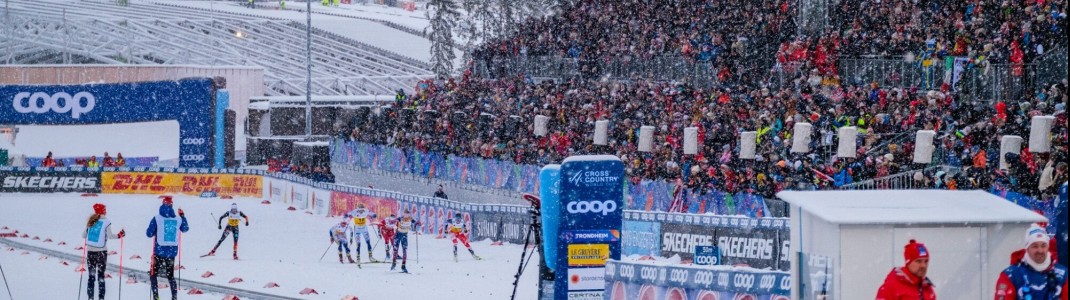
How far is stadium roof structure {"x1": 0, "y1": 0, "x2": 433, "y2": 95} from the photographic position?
236 feet

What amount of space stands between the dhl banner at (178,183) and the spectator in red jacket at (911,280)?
37.0 meters

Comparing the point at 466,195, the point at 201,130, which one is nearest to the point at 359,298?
the point at 466,195

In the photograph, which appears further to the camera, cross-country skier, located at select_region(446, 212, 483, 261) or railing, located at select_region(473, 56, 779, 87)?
railing, located at select_region(473, 56, 779, 87)

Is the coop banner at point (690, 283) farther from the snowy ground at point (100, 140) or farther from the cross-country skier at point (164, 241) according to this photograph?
the snowy ground at point (100, 140)

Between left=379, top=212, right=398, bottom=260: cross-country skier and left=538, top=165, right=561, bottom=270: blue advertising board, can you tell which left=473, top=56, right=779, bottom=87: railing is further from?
left=538, top=165, right=561, bottom=270: blue advertising board

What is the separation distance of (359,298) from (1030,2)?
13632mm

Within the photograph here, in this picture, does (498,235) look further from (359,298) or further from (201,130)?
(201,130)

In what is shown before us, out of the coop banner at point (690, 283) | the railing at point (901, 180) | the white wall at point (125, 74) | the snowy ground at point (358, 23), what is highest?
the snowy ground at point (358, 23)

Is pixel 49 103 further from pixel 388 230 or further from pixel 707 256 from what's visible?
pixel 707 256

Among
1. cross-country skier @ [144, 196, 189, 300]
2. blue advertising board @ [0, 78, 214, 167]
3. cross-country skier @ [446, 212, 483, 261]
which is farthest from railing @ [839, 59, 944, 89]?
blue advertising board @ [0, 78, 214, 167]

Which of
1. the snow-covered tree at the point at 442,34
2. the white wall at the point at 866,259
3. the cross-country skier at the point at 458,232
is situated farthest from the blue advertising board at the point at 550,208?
the snow-covered tree at the point at 442,34

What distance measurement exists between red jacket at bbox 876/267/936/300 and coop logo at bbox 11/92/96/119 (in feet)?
143

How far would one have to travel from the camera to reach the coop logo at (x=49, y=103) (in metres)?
49.6

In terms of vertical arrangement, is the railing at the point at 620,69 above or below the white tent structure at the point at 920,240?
above
